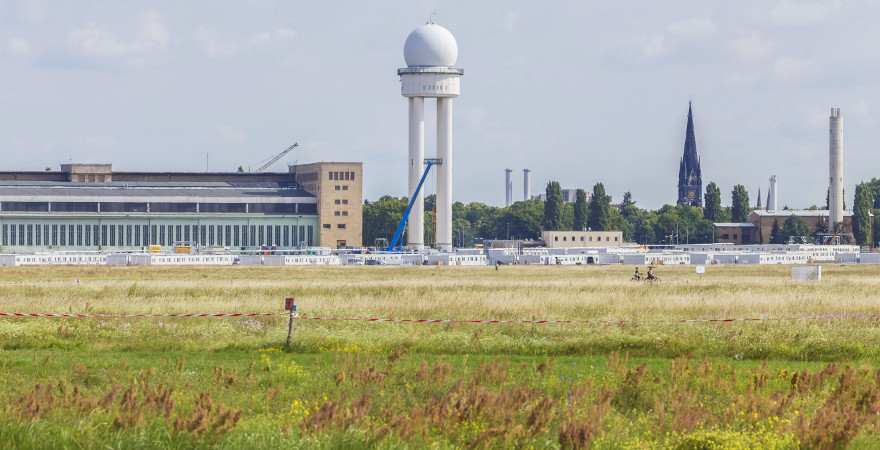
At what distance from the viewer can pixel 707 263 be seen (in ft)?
476

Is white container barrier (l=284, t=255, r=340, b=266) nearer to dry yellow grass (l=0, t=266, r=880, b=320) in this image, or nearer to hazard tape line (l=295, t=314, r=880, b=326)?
dry yellow grass (l=0, t=266, r=880, b=320)

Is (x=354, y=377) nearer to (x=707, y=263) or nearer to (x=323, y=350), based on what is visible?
(x=323, y=350)

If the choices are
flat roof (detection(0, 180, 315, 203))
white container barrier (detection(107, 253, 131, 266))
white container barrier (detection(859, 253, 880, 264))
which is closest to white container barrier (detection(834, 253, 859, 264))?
white container barrier (detection(859, 253, 880, 264))

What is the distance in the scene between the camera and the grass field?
2238cm

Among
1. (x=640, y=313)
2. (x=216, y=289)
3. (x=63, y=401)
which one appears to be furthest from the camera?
(x=216, y=289)

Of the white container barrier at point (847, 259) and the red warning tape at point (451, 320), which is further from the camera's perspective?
the white container barrier at point (847, 259)

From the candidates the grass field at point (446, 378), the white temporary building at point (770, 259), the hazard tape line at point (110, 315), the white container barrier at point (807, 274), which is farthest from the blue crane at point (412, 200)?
the hazard tape line at point (110, 315)

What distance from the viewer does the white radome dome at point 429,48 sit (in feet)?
599

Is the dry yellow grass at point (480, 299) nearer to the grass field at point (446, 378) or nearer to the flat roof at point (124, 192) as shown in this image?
the grass field at point (446, 378)

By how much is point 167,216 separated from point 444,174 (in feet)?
118

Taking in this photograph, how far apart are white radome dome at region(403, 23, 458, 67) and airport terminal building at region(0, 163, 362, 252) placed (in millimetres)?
18901

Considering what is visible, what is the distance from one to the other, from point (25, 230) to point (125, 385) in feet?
533

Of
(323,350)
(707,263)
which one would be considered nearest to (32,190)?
(707,263)

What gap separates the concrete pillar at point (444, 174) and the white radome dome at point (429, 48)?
5.07 metres
